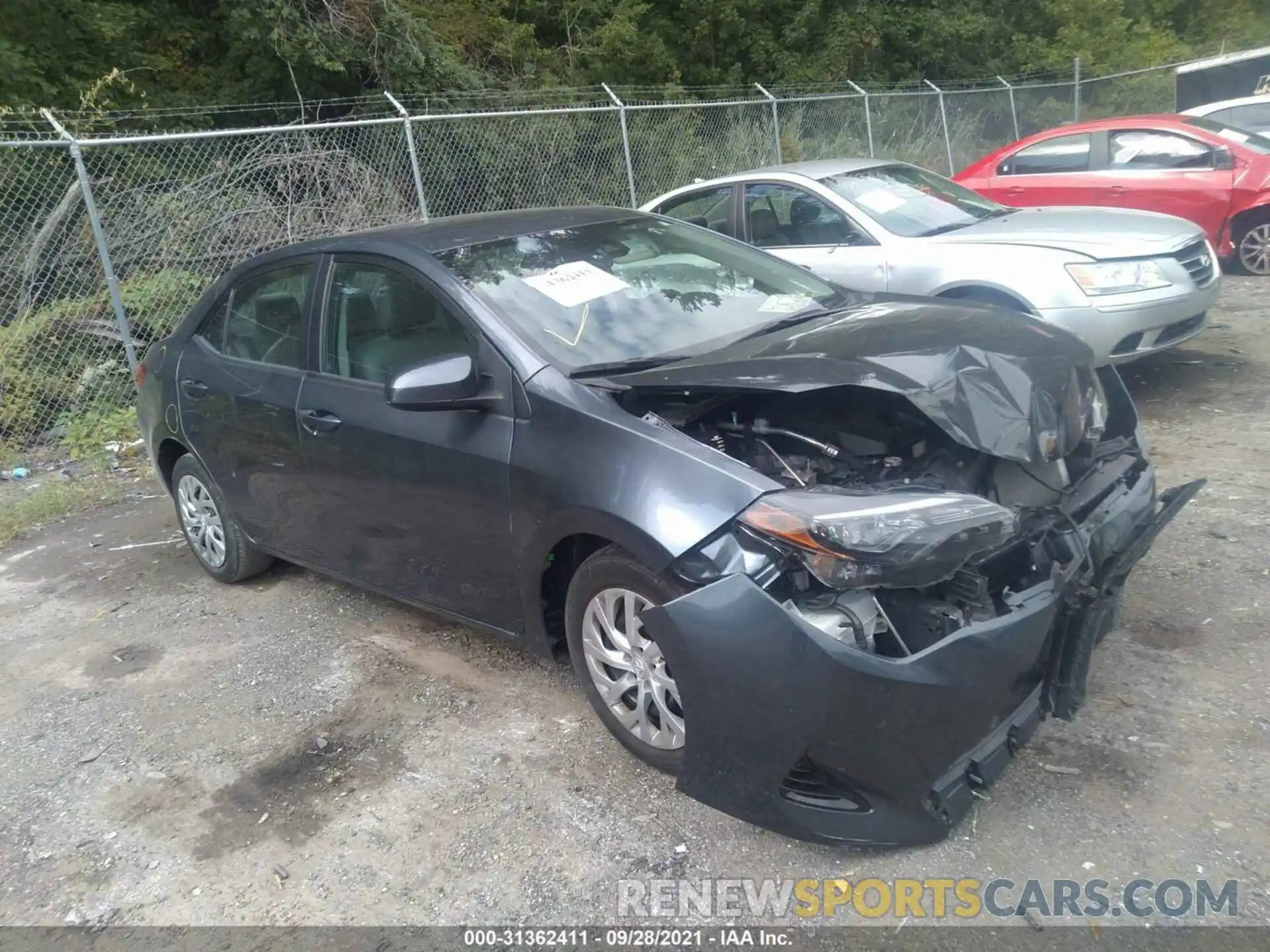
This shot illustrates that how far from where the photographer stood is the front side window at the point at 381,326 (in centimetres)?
365

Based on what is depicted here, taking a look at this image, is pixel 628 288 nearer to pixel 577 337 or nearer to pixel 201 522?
pixel 577 337

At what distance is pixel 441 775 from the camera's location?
3354 millimetres

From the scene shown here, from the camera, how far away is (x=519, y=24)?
16.7 m

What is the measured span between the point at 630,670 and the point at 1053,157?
8954mm

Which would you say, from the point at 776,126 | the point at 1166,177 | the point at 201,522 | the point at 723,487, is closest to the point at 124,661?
the point at 201,522

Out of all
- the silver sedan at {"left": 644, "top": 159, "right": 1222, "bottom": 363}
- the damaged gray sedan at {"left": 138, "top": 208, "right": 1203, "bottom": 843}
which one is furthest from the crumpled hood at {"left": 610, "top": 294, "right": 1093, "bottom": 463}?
the silver sedan at {"left": 644, "top": 159, "right": 1222, "bottom": 363}

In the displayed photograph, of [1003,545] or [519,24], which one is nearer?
[1003,545]

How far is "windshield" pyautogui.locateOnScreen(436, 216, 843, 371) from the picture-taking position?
11.5ft

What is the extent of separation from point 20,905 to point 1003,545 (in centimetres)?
297

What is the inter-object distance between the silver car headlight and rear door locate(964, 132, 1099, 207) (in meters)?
4.33

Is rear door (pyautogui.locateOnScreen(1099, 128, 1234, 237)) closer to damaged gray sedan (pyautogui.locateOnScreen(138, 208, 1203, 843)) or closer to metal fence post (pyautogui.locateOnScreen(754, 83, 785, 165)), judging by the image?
metal fence post (pyautogui.locateOnScreen(754, 83, 785, 165))

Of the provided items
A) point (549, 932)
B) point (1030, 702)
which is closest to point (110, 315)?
point (549, 932)

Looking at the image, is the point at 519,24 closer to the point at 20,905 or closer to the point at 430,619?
the point at 430,619

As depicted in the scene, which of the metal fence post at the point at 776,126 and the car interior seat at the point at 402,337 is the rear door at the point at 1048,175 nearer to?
the metal fence post at the point at 776,126
